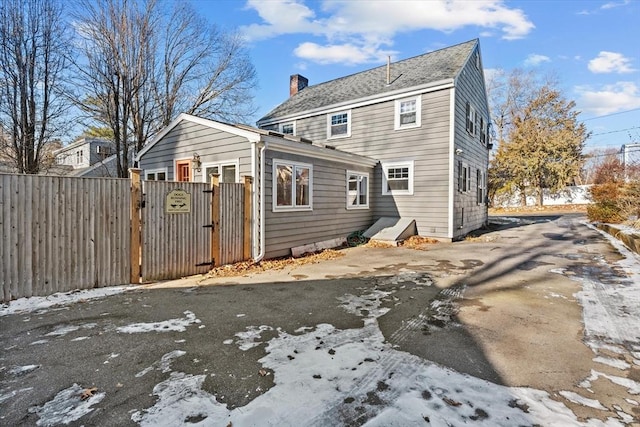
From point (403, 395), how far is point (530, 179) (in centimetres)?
3167

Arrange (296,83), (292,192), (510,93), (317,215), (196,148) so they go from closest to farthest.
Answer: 1. (292,192)
2. (196,148)
3. (317,215)
4. (296,83)
5. (510,93)

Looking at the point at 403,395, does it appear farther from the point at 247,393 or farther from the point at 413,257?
the point at 413,257

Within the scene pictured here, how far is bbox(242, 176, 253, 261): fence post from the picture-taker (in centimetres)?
754

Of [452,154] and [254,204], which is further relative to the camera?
[452,154]

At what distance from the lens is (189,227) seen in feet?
21.4

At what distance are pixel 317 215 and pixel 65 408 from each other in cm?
770

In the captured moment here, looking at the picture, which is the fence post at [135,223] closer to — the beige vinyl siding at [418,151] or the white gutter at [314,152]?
the white gutter at [314,152]

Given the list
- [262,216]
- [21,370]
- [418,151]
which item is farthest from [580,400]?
[418,151]

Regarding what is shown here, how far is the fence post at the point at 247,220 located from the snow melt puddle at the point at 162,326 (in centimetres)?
349

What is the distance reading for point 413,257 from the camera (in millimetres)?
8414

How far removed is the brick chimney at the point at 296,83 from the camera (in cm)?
1920

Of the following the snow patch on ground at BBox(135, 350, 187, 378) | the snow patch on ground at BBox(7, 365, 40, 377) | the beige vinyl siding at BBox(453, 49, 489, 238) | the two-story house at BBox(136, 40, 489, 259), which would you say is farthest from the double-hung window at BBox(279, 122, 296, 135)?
the snow patch on ground at BBox(7, 365, 40, 377)

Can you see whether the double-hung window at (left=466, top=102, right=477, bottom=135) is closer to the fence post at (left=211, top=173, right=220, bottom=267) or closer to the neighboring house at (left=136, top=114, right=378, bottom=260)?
the neighboring house at (left=136, top=114, right=378, bottom=260)

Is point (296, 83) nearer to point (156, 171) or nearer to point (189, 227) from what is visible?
point (156, 171)
